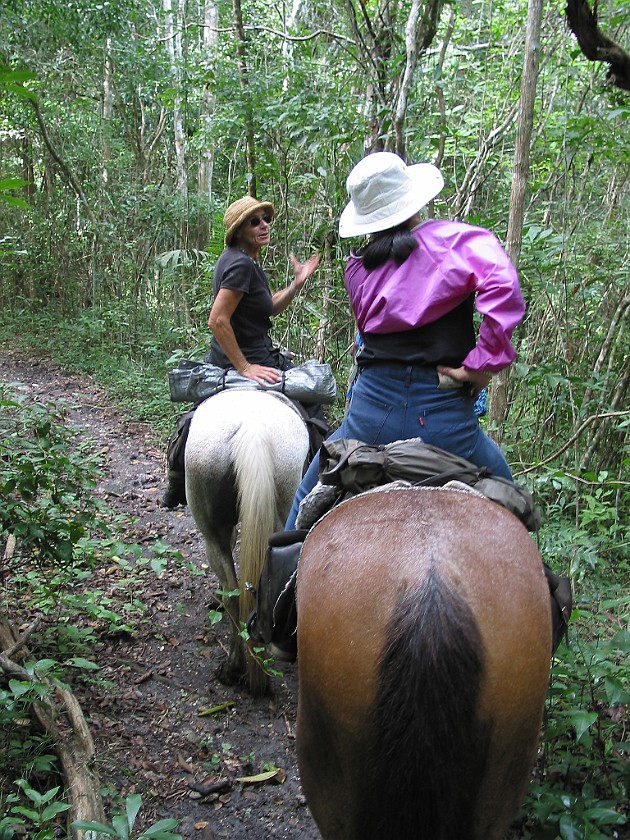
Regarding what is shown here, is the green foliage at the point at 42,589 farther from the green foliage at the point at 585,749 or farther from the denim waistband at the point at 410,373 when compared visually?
the green foliage at the point at 585,749

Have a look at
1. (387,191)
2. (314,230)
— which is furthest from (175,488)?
(314,230)

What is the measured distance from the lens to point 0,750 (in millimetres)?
2539

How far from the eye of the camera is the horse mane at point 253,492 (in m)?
3.49

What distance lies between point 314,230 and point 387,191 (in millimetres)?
4122

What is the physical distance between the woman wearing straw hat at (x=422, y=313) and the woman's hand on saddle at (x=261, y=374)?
1.60m

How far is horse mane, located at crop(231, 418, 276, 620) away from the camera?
349 centimetres

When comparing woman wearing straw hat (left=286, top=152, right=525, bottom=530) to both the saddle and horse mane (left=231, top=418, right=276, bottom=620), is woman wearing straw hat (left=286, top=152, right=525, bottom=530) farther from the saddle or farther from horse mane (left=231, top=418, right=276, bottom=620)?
horse mane (left=231, top=418, right=276, bottom=620)

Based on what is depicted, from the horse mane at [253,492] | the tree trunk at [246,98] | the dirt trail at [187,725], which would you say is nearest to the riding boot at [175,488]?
the dirt trail at [187,725]

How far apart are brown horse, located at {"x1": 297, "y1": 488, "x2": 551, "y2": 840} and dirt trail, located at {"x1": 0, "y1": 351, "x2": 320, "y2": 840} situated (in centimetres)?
143

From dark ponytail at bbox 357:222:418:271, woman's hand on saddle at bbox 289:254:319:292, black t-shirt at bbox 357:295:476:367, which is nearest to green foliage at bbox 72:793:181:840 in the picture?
black t-shirt at bbox 357:295:476:367

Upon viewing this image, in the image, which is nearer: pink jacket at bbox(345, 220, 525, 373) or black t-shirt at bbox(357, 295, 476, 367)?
pink jacket at bbox(345, 220, 525, 373)

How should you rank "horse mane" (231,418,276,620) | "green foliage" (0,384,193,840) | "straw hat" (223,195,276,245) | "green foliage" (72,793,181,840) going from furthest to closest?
"straw hat" (223,195,276,245) → "horse mane" (231,418,276,620) → "green foliage" (0,384,193,840) → "green foliage" (72,793,181,840)

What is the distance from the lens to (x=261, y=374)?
4.21m

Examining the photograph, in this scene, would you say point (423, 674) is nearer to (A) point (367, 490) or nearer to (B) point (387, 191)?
(A) point (367, 490)
